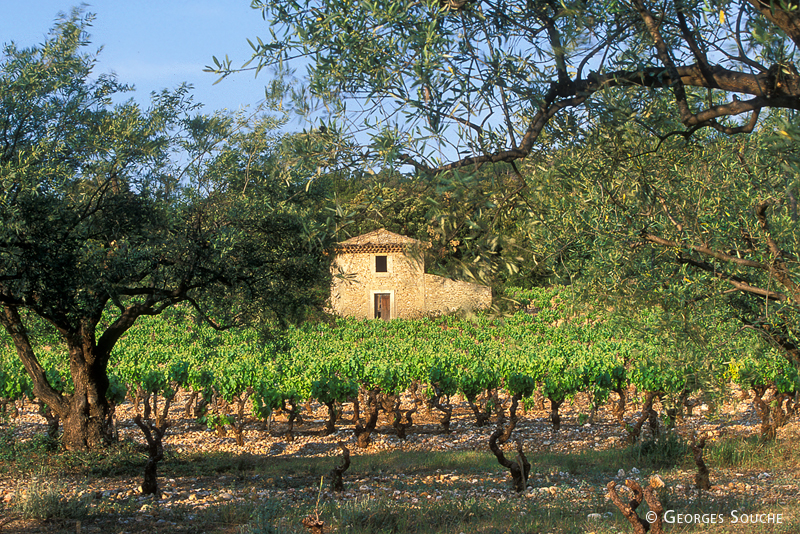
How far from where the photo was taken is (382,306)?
154 ft

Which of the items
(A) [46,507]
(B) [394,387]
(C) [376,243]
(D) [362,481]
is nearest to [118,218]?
(A) [46,507]

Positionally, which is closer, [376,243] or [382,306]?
[376,243]

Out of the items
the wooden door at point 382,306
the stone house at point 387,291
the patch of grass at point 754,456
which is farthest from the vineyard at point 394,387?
the wooden door at point 382,306

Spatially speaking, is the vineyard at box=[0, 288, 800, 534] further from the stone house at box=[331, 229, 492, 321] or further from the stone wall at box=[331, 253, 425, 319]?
the stone wall at box=[331, 253, 425, 319]

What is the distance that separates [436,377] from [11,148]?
1297cm

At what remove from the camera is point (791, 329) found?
696 cm

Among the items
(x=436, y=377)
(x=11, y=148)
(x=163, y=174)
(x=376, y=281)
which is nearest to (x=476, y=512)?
(x=163, y=174)

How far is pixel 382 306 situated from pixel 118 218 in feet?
124

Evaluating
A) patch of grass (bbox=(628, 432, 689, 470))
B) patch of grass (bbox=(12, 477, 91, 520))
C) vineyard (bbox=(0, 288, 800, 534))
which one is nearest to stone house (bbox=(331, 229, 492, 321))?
vineyard (bbox=(0, 288, 800, 534))

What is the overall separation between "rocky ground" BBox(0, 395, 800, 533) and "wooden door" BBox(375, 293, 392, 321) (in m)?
27.0

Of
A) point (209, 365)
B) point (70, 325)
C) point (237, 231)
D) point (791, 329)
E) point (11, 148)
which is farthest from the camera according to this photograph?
point (209, 365)

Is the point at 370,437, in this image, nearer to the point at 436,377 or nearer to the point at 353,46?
the point at 436,377

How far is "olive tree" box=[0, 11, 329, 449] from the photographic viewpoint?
796 centimetres

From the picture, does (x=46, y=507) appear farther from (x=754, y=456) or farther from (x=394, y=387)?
(x=754, y=456)
